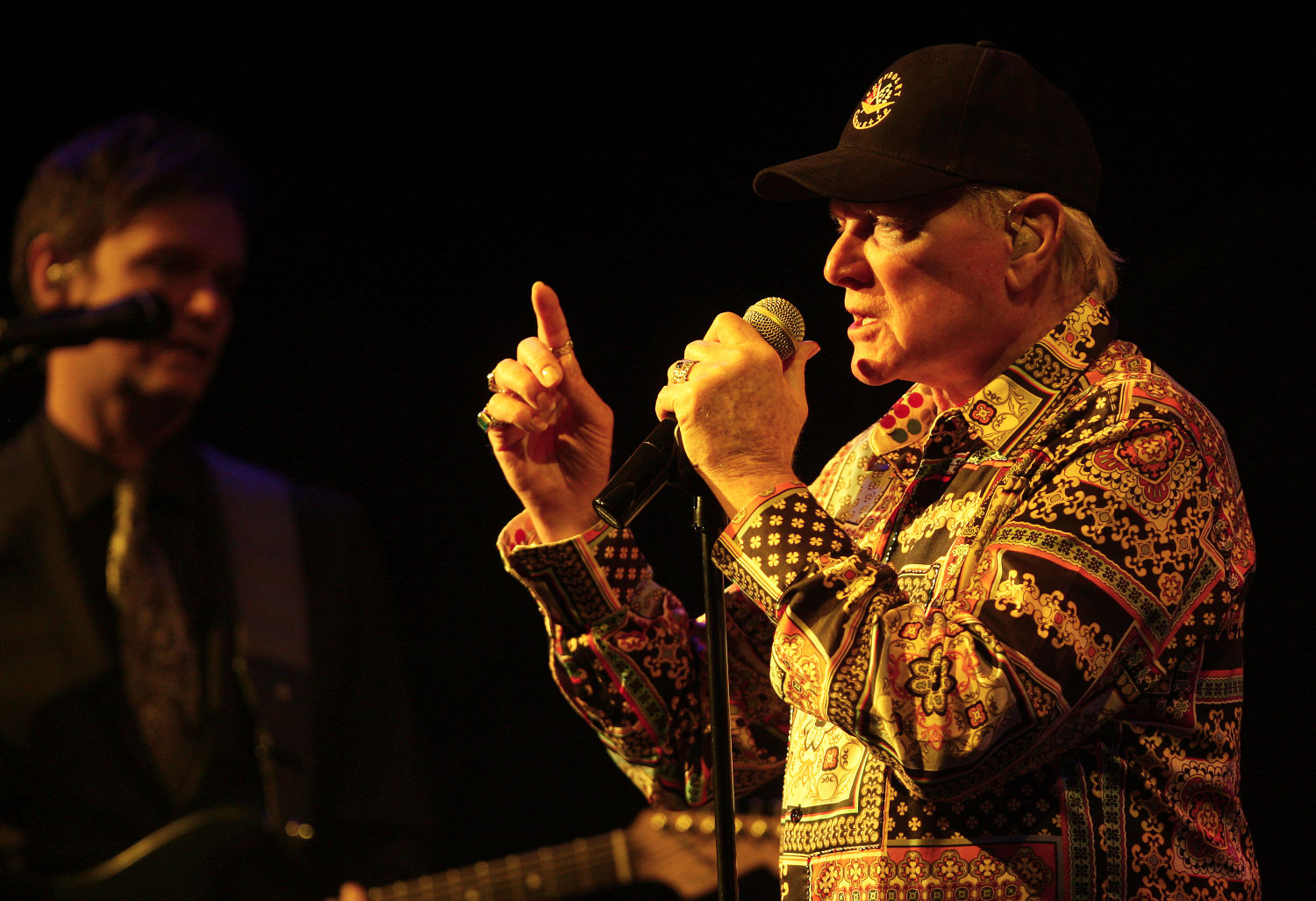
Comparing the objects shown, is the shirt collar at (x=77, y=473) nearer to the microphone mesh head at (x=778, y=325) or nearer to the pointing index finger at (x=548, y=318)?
the pointing index finger at (x=548, y=318)

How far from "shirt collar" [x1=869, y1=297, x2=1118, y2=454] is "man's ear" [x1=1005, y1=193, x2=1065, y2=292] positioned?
73mm

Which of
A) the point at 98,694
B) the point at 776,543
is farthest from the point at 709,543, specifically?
the point at 98,694

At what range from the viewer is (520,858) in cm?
240

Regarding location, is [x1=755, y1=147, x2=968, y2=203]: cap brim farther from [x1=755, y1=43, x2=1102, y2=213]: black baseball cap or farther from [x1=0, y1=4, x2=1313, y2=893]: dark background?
[x1=0, y1=4, x2=1313, y2=893]: dark background

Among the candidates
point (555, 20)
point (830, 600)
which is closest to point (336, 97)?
point (555, 20)

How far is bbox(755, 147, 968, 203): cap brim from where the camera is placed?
148 centimetres

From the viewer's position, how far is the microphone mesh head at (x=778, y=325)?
4.89 feet

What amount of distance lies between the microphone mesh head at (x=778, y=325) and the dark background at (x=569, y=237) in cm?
75

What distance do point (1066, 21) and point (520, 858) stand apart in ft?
6.47

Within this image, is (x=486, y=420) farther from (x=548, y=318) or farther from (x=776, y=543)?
(x=776, y=543)

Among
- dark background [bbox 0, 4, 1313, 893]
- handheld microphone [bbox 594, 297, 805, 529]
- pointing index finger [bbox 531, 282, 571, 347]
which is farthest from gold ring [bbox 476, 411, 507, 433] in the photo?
dark background [bbox 0, 4, 1313, 893]

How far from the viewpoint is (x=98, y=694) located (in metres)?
1.49

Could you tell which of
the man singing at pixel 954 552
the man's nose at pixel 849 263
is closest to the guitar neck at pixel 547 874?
the man singing at pixel 954 552

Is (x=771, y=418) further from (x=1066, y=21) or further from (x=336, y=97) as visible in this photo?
(x=1066, y=21)
